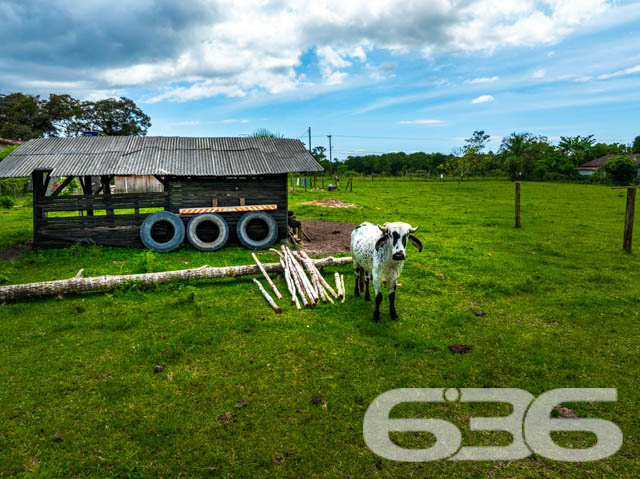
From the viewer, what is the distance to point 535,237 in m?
15.2

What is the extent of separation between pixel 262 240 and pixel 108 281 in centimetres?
615

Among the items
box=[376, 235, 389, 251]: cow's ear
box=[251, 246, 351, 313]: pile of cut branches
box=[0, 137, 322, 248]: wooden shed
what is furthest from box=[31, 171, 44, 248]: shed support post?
box=[376, 235, 389, 251]: cow's ear

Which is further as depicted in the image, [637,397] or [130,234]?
[130,234]

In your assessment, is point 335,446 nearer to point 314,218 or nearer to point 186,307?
point 186,307

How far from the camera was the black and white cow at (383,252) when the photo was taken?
266 inches

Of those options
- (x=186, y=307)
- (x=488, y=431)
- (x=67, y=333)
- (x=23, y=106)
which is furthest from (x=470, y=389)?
(x=23, y=106)

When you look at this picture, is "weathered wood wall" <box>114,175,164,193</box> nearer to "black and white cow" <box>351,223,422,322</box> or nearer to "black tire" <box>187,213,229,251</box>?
"black tire" <box>187,213,229,251</box>

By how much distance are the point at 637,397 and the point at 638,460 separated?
1351 millimetres

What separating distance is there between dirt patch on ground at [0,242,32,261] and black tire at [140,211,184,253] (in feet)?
12.7

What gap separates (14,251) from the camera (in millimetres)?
12641

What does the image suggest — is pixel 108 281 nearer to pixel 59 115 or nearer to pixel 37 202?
pixel 37 202

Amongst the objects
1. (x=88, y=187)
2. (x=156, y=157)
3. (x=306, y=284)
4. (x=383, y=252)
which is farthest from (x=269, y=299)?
(x=88, y=187)

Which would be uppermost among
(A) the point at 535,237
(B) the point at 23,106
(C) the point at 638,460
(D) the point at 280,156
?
(B) the point at 23,106

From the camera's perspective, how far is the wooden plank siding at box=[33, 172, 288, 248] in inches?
504
